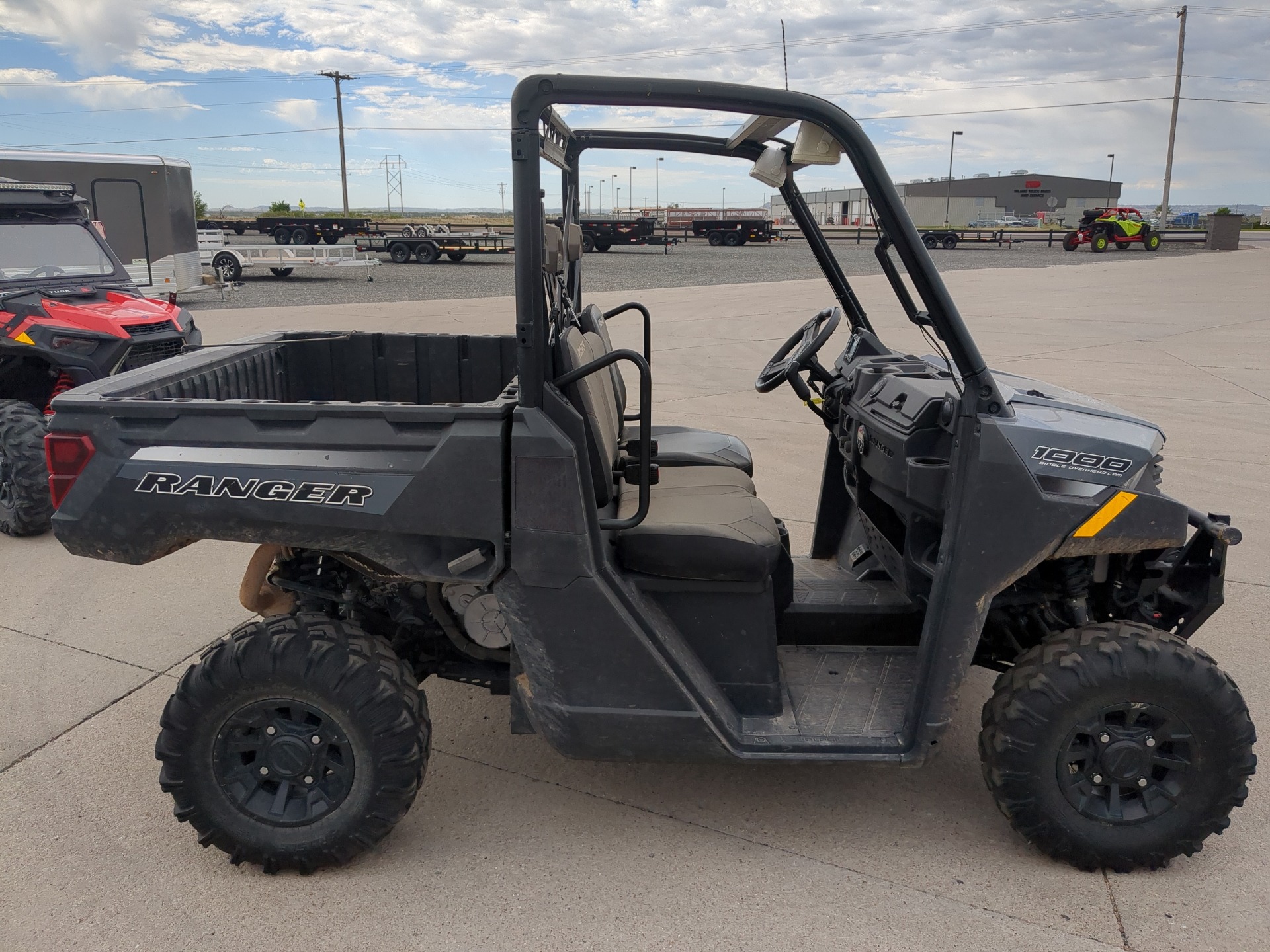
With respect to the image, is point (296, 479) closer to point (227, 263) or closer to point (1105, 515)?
point (1105, 515)

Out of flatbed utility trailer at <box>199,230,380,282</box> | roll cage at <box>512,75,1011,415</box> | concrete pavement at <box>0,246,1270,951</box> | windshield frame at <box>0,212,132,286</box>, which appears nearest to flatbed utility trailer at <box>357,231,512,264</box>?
flatbed utility trailer at <box>199,230,380,282</box>

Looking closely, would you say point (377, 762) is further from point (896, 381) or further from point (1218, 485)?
point (1218, 485)

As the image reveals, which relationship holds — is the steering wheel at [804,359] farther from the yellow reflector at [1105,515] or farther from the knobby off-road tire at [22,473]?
the knobby off-road tire at [22,473]

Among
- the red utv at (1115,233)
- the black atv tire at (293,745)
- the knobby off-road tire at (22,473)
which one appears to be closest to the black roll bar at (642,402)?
the black atv tire at (293,745)

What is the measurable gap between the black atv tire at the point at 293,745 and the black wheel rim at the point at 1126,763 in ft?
5.87

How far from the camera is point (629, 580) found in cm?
281

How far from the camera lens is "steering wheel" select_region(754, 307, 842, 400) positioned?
3.42 m

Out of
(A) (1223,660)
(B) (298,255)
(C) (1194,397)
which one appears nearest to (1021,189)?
(B) (298,255)

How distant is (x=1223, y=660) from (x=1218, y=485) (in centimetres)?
274

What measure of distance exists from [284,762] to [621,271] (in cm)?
2432

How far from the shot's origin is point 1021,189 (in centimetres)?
7631

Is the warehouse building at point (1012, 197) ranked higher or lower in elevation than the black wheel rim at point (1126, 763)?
higher

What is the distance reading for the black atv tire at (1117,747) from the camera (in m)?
2.64

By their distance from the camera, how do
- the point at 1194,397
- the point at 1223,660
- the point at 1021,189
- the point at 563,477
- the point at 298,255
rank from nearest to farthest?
the point at 563,477 < the point at 1223,660 < the point at 1194,397 < the point at 298,255 < the point at 1021,189
